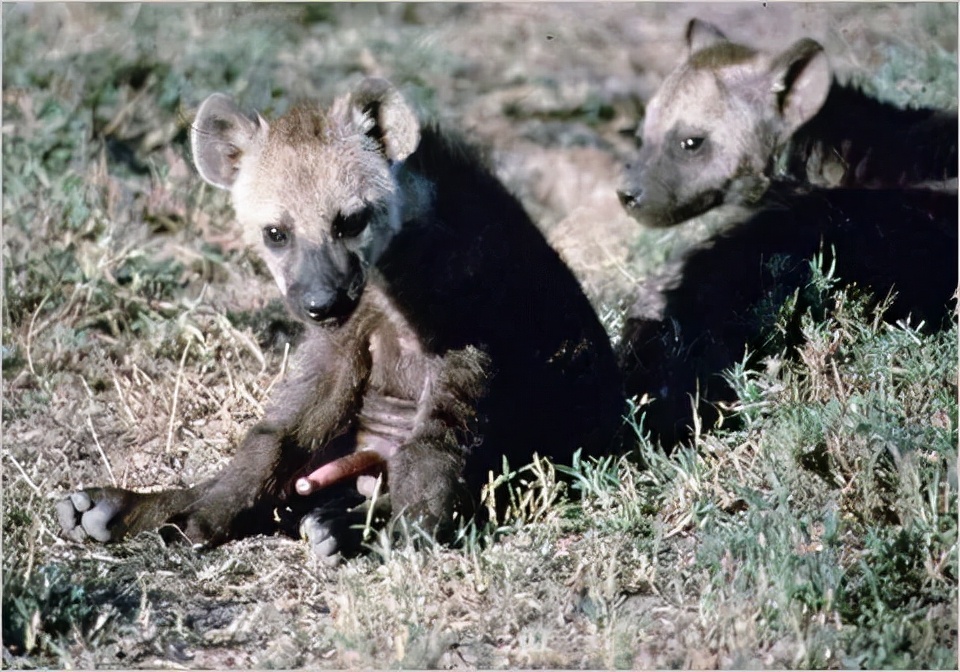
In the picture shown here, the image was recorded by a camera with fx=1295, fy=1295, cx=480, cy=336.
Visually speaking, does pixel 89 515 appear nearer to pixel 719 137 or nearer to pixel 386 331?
pixel 386 331

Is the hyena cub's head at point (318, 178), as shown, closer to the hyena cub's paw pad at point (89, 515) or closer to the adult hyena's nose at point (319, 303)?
the adult hyena's nose at point (319, 303)

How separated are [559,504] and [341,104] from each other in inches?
59.2

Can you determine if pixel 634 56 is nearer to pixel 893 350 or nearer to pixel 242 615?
pixel 893 350

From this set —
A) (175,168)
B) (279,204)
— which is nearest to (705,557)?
(279,204)

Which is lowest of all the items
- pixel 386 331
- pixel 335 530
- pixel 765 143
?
pixel 335 530

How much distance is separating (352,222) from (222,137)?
0.58 m

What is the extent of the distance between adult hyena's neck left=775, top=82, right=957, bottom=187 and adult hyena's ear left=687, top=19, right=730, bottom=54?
24.2 inches

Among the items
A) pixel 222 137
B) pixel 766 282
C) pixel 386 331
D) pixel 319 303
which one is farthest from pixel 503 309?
pixel 766 282

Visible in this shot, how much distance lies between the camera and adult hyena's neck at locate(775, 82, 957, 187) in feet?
18.8

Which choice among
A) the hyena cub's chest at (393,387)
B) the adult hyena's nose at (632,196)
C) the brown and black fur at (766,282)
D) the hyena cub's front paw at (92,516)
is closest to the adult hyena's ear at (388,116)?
the hyena cub's chest at (393,387)

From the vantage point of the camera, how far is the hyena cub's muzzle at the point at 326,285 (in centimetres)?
398

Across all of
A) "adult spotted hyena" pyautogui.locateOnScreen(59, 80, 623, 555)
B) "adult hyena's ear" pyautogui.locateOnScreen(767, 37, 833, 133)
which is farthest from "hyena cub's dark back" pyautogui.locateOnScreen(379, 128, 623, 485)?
"adult hyena's ear" pyautogui.locateOnScreen(767, 37, 833, 133)

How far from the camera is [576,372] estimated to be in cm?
459

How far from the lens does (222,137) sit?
4344mm
